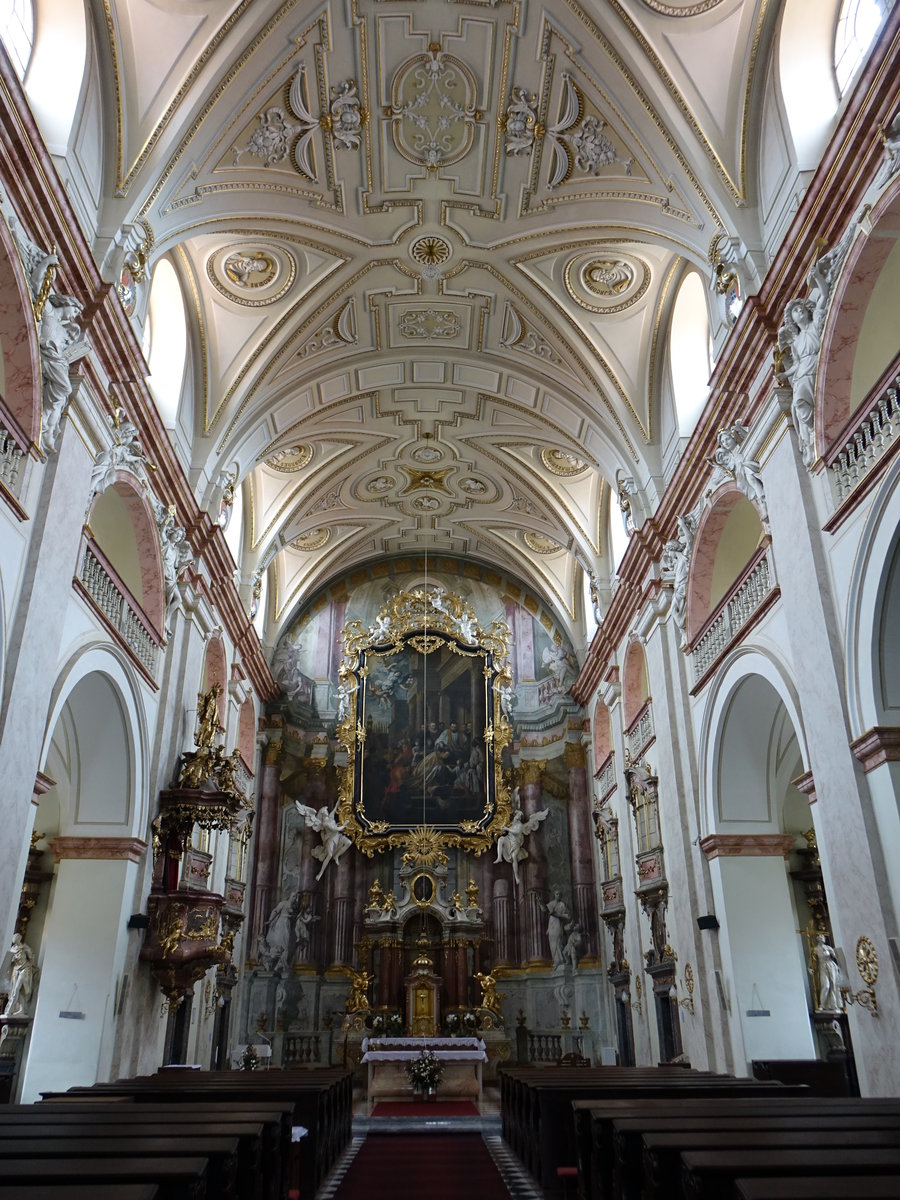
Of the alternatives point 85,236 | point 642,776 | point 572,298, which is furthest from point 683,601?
point 85,236

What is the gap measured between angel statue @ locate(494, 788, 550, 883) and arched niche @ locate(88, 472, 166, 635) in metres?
10.8

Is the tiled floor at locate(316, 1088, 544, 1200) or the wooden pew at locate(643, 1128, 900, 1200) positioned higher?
the wooden pew at locate(643, 1128, 900, 1200)

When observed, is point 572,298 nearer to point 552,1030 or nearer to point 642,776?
point 642,776

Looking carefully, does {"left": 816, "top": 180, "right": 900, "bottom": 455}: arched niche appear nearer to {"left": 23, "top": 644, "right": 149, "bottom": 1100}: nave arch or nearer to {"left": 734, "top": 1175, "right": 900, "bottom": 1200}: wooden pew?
{"left": 734, "top": 1175, "right": 900, "bottom": 1200}: wooden pew

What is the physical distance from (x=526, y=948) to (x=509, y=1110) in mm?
9727

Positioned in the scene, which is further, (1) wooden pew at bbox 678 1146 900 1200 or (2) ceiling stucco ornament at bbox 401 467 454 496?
(2) ceiling stucco ornament at bbox 401 467 454 496

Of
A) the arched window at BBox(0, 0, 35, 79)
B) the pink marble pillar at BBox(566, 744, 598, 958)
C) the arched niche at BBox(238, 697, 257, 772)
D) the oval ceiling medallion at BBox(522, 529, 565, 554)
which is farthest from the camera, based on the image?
the oval ceiling medallion at BBox(522, 529, 565, 554)

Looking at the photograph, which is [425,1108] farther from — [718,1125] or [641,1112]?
[718,1125]

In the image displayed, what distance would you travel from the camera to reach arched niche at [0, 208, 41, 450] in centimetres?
875

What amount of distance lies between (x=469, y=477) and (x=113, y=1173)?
1815 centimetres

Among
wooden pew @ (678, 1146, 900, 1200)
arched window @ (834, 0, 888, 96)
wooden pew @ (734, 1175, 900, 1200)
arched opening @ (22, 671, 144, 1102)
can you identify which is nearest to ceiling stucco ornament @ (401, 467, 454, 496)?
arched opening @ (22, 671, 144, 1102)

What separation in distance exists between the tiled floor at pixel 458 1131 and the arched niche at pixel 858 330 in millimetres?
7467

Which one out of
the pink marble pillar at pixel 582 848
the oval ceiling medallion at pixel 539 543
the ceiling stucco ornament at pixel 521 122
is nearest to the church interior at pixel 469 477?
the ceiling stucco ornament at pixel 521 122

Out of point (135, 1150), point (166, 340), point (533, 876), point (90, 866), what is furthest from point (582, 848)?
point (135, 1150)
